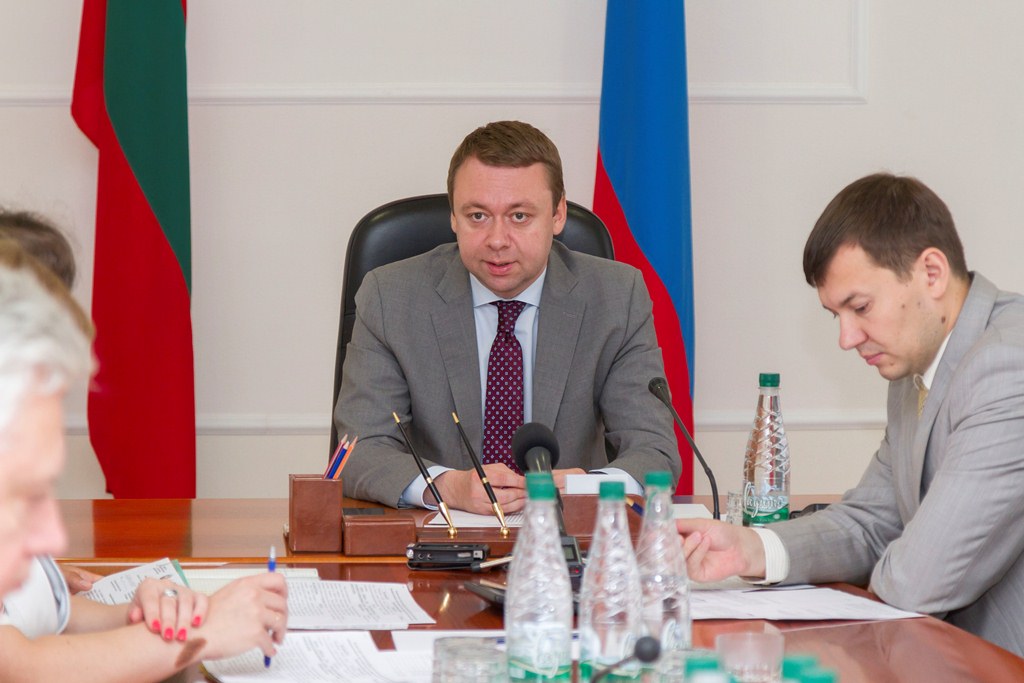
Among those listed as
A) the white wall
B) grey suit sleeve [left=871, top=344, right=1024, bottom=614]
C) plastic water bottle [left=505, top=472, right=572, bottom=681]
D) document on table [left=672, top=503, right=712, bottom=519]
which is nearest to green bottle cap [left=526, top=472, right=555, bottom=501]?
plastic water bottle [left=505, top=472, right=572, bottom=681]

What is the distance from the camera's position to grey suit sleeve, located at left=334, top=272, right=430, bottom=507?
237cm

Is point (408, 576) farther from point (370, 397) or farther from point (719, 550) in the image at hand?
point (370, 397)

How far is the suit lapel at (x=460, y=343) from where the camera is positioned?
265 centimetres

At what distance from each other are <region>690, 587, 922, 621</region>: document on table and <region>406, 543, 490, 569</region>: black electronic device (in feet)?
1.07

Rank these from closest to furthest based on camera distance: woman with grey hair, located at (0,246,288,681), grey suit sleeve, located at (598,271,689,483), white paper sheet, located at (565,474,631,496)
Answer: woman with grey hair, located at (0,246,288,681) < white paper sheet, located at (565,474,631,496) < grey suit sleeve, located at (598,271,689,483)

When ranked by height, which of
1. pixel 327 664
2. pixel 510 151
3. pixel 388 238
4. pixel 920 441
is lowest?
pixel 327 664

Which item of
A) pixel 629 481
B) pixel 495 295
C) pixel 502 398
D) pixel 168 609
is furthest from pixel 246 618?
pixel 495 295

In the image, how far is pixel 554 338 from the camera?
2723 mm

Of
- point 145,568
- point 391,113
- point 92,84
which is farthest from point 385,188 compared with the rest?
point 145,568

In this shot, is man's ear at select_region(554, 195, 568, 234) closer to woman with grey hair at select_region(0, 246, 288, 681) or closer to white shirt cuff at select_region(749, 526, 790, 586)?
white shirt cuff at select_region(749, 526, 790, 586)

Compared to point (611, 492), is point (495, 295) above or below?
above

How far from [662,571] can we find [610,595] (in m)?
0.13

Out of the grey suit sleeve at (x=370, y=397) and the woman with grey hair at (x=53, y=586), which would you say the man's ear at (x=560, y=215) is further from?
the woman with grey hair at (x=53, y=586)

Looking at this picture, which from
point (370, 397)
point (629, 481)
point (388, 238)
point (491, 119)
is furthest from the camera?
point (491, 119)
